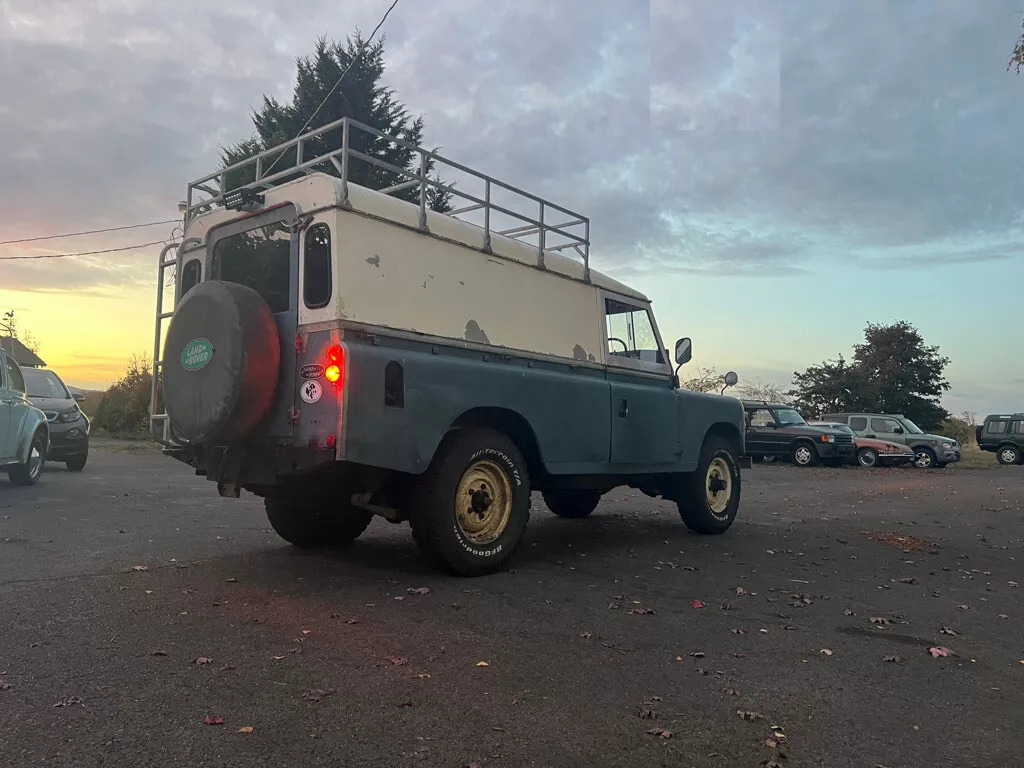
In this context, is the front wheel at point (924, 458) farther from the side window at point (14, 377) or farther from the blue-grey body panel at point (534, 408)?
the side window at point (14, 377)

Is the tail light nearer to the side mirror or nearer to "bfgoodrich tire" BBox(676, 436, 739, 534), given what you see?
the side mirror

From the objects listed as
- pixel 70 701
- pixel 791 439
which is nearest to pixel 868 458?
pixel 791 439

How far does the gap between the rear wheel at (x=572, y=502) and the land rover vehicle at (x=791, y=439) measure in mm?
13664

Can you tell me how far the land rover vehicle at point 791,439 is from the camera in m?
22.2

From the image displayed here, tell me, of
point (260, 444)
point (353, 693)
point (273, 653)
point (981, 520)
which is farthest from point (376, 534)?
point (981, 520)

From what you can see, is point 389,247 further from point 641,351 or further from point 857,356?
point 857,356

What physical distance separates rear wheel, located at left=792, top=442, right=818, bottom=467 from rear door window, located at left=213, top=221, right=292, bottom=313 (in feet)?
65.1

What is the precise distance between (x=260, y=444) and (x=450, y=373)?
4.54 feet

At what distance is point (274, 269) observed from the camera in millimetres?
5680

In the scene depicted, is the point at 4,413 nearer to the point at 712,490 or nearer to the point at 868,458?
the point at 712,490

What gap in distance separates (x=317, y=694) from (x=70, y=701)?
96 centimetres

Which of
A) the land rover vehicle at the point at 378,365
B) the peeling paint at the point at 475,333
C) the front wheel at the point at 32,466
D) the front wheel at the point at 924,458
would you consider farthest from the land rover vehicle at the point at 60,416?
the front wheel at the point at 924,458

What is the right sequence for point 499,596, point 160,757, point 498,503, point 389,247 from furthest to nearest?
point 498,503
point 389,247
point 499,596
point 160,757

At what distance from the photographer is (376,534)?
7879 millimetres
